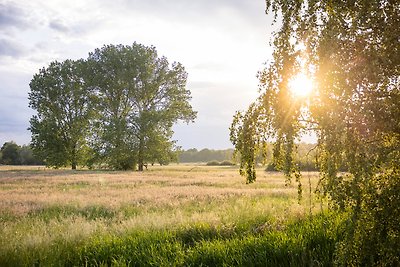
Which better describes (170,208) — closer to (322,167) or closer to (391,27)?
(322,167)

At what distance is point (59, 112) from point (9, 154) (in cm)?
5276

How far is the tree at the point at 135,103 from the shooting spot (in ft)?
161

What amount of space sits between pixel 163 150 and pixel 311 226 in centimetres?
4320

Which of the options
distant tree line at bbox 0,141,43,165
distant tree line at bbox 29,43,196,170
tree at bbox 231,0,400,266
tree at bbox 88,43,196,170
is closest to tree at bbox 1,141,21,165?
distant tree line at bbox 0,141,43,165

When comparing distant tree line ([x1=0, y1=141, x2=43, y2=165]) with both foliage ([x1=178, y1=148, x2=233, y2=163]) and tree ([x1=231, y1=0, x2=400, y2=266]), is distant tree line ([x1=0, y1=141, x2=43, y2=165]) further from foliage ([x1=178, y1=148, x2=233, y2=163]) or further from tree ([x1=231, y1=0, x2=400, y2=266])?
tree ([x1=231, y1=0, x2=400, y2=266])

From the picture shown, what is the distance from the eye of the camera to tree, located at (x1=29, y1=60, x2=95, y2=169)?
2148 inches

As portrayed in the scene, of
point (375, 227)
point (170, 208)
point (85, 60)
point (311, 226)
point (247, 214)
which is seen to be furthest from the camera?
point (85, 60)

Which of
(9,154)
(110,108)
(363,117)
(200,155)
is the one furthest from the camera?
(200,155)

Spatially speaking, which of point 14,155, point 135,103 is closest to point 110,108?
point 135,103

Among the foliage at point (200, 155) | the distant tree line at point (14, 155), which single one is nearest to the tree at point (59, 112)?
the distant tree line at point (14, 155)

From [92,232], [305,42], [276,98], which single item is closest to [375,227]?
[276,98]

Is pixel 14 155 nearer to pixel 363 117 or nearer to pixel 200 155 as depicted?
pixel 200 155

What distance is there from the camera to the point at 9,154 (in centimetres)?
9838

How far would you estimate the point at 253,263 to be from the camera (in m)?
6.60
